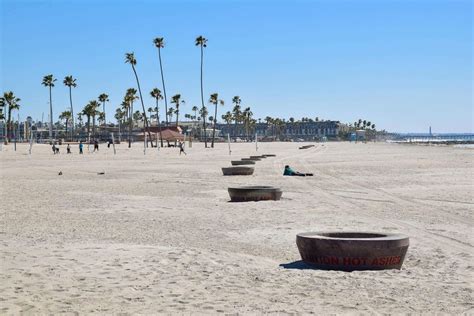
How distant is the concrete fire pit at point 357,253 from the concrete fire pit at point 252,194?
30.2 feet

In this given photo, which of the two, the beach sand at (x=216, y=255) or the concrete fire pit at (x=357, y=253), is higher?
the concrete fire pit at (x=357, y=253)

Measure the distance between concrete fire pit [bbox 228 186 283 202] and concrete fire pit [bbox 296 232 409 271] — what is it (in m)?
9.21

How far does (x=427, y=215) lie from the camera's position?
51.3ft

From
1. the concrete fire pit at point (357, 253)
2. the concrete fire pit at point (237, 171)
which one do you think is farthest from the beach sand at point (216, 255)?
the concrete fire pit at point (237, 171)

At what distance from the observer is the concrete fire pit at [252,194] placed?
18.4 meters

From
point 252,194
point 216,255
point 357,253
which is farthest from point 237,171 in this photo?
point 357,253

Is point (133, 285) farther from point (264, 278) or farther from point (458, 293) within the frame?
point (458, 293)

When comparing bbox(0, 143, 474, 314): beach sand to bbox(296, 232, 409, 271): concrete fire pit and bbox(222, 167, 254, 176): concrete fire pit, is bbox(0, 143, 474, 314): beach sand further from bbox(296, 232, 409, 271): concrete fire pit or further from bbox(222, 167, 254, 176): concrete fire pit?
bbox(222, 167, 254, 176): concrete fire pit

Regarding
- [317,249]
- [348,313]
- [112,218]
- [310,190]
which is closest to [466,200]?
[310,190]

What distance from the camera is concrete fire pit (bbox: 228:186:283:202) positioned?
60.5ft

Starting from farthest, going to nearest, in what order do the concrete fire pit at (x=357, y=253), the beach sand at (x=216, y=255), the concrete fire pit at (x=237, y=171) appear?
the concrete fire pit at (x=237, y=171)
the concrete fire pit at (x=357, y=253)
the beach sand at (x=216, y=255)

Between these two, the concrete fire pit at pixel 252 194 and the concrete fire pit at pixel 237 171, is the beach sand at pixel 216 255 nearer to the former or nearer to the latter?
the concrete fire pit at pixel 252 194

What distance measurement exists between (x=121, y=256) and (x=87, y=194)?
12.3m

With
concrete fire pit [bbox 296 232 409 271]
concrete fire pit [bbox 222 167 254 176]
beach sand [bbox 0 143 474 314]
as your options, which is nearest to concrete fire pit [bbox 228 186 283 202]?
beach sand [bbox 0 143 474 314]
